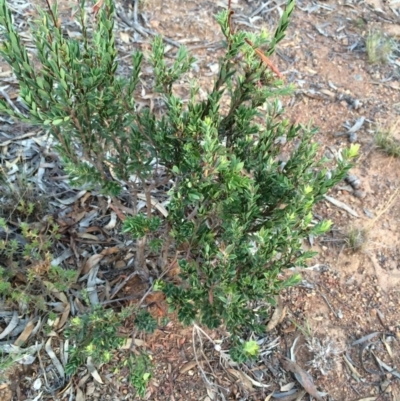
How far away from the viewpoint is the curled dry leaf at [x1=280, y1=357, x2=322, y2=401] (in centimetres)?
277

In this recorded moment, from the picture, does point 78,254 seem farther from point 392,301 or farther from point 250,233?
point 392,301

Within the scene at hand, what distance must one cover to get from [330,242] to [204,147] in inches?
74.9

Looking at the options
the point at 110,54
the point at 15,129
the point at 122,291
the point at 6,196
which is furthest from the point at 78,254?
the point at 110,54

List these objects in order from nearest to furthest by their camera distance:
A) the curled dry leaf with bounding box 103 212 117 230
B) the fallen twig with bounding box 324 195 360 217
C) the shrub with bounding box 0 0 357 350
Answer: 1. the shrub with bounding box 0 0 357 350
2. the curled dry leaf with bounding box 103 212 117 230
3. the fallen twig with bounding box 324 195 360 217

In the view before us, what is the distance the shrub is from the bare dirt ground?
61 cm

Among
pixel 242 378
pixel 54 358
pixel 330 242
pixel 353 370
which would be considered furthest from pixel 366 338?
pixel 54 358

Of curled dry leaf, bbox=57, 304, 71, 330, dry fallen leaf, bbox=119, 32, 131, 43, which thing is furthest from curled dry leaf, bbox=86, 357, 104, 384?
dry fallen leaf, bbox=119, 32, 131, 43

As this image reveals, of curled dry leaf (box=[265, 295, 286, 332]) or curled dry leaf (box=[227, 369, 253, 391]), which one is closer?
curled dry leaf (box=[227, 369, 253, 391])

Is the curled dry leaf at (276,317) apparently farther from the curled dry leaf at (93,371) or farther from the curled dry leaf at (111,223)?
the curled dry leaf at (111,223)

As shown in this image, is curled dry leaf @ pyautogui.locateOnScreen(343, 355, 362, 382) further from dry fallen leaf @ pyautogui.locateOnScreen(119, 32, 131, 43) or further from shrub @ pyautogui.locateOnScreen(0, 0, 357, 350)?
dry fallen leaf @ pyautogui.locateOnScreen(119, 32, 131, 43)

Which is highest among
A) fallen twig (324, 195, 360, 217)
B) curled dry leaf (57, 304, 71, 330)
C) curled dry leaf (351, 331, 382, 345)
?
fallen twig (324, 195, 360, 217)

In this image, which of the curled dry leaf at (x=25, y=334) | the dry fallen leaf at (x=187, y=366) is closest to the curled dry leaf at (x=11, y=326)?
the curled dry leaf at (x=25, y=334)

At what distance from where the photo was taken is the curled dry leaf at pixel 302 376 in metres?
2.77

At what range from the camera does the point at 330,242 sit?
11.1 ft
